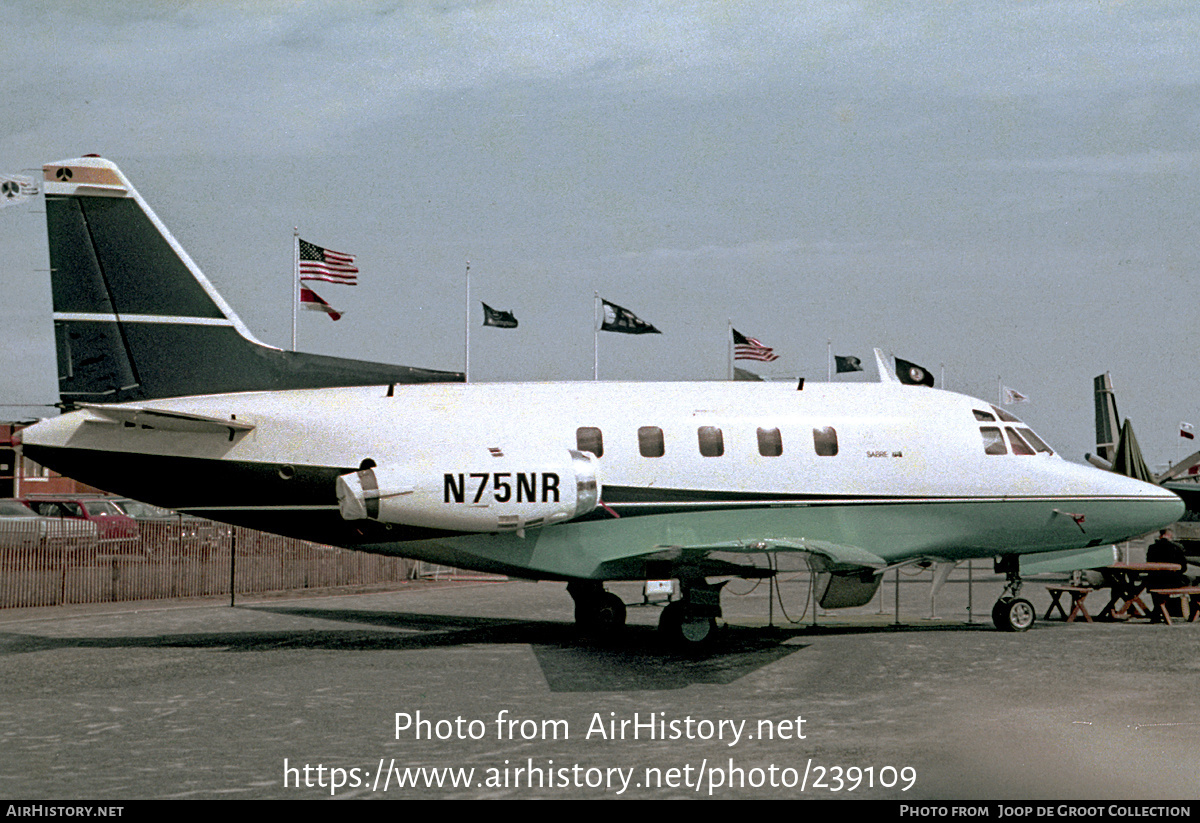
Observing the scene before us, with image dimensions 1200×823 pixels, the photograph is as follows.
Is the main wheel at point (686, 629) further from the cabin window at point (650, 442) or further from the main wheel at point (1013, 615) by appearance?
the main wheel at point (1013, 615)

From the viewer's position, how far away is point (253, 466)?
16.2 metres

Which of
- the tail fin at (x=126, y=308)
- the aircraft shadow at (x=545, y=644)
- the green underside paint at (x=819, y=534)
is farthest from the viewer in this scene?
the green underside paint at (x=819, y=534)

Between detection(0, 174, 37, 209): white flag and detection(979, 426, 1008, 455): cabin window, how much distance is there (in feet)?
49.5

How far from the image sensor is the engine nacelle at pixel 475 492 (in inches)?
578

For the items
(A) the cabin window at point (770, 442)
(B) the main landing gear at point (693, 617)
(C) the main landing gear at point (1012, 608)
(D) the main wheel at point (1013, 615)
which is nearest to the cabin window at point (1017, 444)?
(C) the main landing gear at point (1012, 608)

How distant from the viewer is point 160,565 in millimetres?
25750

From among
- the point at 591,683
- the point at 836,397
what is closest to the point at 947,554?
the point at 836,397

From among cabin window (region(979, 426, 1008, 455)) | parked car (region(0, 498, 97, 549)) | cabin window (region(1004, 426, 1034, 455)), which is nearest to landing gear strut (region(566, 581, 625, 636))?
cabin window (region(979, 426, 1008, 455))

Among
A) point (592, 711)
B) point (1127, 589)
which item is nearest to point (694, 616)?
point (592, 711)

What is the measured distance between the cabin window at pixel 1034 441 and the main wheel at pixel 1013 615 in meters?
2.53

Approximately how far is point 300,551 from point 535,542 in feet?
45.8

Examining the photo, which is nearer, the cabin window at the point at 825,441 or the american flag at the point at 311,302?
the cabin window at the point at 825,441

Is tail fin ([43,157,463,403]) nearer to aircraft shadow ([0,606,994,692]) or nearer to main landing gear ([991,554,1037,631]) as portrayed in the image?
aircraft shadow ([0,606,994,692])
